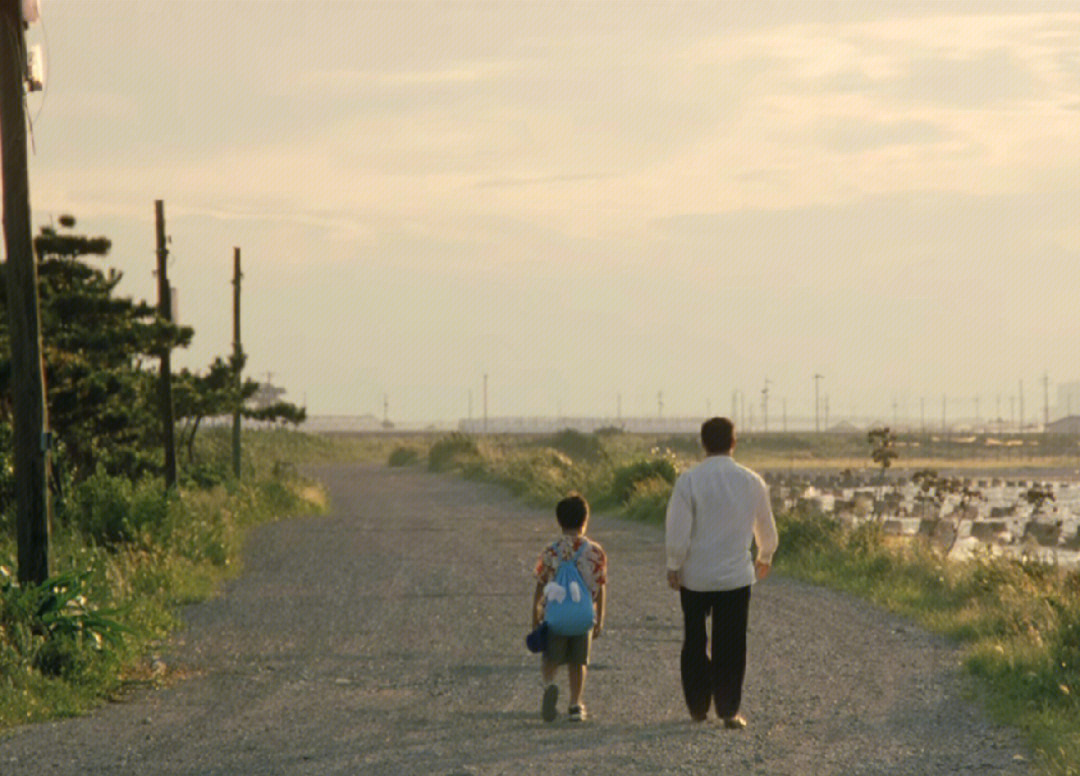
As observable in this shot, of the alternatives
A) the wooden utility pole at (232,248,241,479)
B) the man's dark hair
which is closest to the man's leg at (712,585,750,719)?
the man's dark hair

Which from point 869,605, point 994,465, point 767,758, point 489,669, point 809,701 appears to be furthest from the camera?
point 994,465

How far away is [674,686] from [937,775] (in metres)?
3.42

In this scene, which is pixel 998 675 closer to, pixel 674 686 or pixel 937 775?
pixel 674 686

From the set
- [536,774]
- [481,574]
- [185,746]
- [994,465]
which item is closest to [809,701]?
[536,774]

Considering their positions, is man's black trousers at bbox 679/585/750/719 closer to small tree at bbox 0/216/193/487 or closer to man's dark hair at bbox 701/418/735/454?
man's dark hair at bbox 701/418/735/454

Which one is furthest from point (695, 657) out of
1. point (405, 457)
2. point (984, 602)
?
point (405, 457)

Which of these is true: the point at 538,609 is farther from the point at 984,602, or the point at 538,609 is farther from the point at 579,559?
Answer: the point at 984,602

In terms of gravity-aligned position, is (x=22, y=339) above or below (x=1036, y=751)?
above

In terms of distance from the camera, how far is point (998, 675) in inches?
472

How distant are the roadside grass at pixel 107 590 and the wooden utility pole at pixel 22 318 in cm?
43

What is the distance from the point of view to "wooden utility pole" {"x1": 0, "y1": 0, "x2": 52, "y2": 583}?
1338cm

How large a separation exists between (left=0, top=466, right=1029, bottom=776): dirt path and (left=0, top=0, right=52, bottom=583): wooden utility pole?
1.60 metres

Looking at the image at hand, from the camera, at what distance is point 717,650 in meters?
9.93

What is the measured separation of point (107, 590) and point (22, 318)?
101 inches
